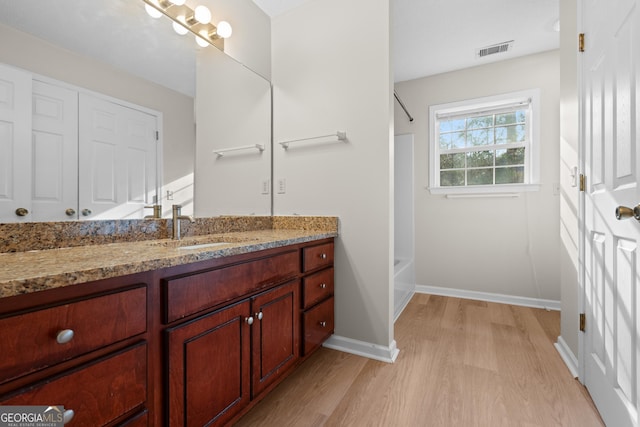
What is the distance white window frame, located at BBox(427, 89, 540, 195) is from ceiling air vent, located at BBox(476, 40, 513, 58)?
1.34ft

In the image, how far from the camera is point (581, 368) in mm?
1518

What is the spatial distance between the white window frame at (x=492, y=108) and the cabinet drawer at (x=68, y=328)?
3.03 metres

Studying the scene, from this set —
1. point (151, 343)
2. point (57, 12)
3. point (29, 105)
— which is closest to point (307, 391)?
point (151, 343)

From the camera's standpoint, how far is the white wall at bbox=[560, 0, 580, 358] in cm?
159

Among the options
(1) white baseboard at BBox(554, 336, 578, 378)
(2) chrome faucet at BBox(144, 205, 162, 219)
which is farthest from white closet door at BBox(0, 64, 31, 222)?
(1) white baseboard at BBox(554, 336, 578, 378)

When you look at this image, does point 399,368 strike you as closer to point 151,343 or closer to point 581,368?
point 581,368

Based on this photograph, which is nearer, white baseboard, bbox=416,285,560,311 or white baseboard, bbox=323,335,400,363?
white baseboard, bbox=323,335,400,363

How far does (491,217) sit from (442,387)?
2002mm

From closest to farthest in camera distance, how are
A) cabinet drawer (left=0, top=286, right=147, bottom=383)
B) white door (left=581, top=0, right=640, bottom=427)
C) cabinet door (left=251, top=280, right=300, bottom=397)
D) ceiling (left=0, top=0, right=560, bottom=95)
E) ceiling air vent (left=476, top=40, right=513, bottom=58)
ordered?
1. cabinet drawer (left=0, top=286, right=147, bottom=383)
2. white door (left=581, top=0, right=640, bottom=427)
3. ceiling (left=0, top=0, right=560, bottom=95)
4. cabinet door (left=251, top=280, right=300, bottom=397)
5. ceiling air vent (left=476, top=40, right=513, bottom=58)

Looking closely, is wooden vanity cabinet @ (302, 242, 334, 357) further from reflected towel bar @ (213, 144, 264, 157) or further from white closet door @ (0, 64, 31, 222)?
white closet door @ (0, 64, 31, 222)

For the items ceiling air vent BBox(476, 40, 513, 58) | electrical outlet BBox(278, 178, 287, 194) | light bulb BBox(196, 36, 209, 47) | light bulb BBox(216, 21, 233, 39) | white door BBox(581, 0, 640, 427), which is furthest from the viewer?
ceiling air vent BBox(476, 40, 513, 58)

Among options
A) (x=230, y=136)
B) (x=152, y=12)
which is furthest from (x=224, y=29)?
(x=230, y=136)

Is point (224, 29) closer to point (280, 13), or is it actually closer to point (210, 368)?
point (280, 13)

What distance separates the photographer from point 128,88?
1292 mm
